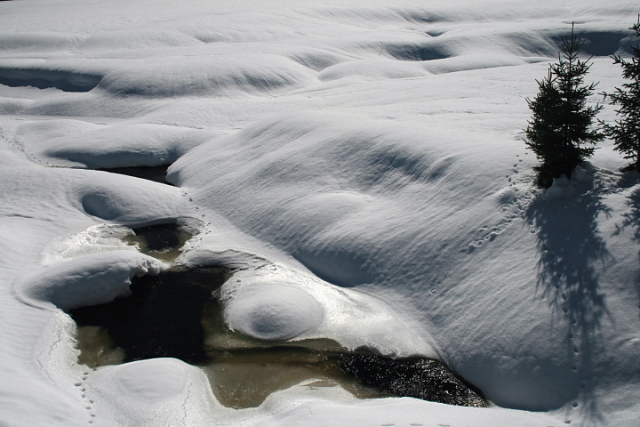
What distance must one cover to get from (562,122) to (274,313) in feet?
20.4

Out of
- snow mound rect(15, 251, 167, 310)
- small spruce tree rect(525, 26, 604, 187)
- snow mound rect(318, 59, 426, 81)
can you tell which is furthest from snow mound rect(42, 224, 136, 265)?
snow mound rect(318, 59, 426, 81)

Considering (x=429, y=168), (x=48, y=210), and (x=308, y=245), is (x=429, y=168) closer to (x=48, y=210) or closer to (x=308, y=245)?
(x=308, y=245)

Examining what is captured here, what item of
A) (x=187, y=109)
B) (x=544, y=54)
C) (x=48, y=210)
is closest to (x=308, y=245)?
(x=48, y=210)

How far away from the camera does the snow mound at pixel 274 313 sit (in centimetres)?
919

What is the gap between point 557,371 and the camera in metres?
7.33

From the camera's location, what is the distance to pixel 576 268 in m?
8.27

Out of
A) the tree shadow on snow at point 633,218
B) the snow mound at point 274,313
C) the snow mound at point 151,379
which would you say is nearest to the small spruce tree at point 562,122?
the tree shadow on snow at point 633,218

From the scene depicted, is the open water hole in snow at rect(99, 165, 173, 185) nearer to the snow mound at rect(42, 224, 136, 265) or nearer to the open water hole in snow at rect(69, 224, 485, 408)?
the snow mound at rect(42, 224, 136, 265)

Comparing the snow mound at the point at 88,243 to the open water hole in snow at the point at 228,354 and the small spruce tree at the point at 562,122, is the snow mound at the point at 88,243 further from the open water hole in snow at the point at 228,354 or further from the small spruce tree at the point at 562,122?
the small spruce tree at the point at 562,122

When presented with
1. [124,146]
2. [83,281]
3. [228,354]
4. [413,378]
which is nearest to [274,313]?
[228,354]

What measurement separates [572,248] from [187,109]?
686 inches

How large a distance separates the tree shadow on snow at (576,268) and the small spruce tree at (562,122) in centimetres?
56

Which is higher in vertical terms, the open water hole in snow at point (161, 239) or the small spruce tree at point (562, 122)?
the small spruce tree at point (562, 122)

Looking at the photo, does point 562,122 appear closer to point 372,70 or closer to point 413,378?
point 413,378
